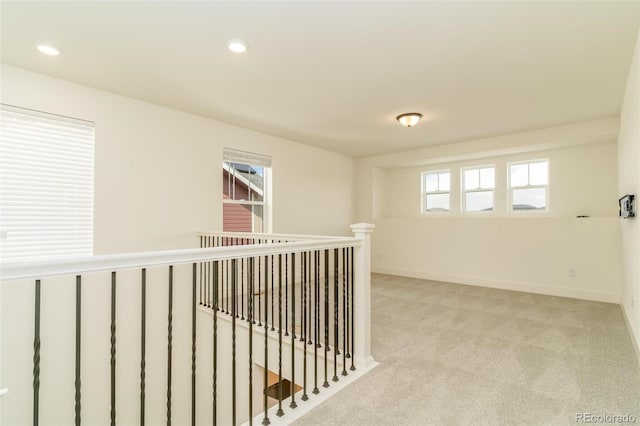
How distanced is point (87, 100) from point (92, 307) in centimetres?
208

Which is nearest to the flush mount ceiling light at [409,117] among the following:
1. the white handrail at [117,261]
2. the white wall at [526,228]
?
the white wall at [526,228]

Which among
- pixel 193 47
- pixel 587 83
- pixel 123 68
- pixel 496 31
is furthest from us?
pixel 587 83

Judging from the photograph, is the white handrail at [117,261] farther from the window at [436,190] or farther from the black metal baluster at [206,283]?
the window at [436,190]

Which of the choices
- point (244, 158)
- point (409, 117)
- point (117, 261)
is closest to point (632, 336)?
point (409, 117)

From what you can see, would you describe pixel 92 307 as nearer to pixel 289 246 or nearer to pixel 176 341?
pixel 176 341

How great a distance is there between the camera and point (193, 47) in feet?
8.24

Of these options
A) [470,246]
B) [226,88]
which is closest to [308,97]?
[226,88]

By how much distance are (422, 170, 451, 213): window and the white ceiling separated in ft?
7.18

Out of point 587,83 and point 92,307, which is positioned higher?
point 587,83

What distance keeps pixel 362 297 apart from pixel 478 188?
4278 millimetres

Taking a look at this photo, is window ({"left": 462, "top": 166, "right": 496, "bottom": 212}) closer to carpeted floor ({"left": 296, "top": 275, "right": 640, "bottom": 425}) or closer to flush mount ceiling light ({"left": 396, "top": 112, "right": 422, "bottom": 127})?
carpeted floor ({"left": 296, "top": 275, "right": 640, "bottom": 425})

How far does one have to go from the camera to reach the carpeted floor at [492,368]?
6.25 feet

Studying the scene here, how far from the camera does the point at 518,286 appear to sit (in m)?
5.03

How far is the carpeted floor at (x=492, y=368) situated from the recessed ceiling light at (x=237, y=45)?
258 centimetres
